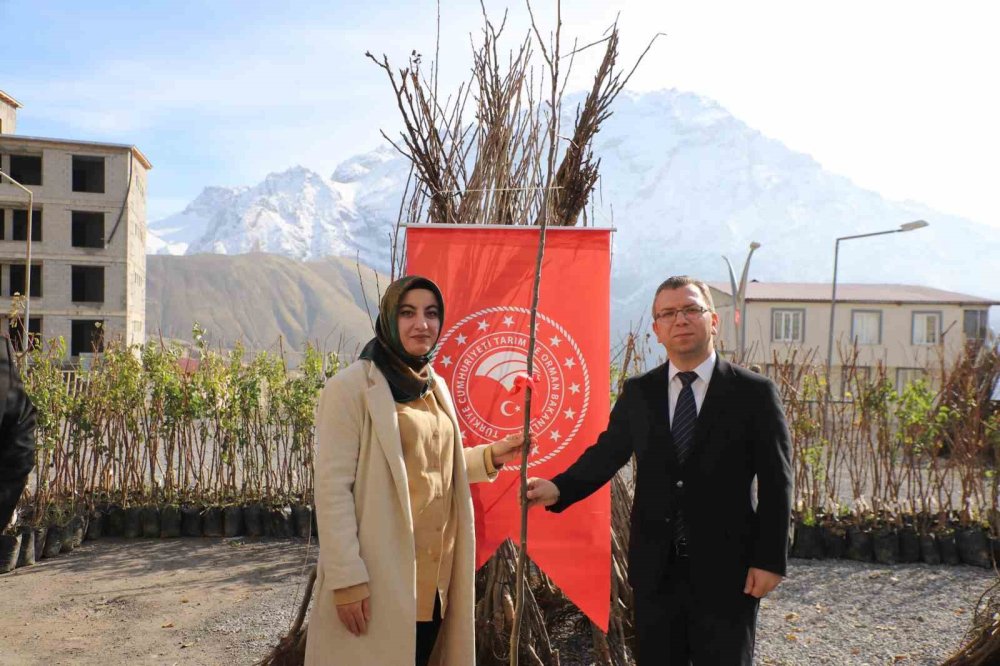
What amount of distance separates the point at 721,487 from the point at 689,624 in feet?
1.30

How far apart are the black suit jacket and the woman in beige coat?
533 millimetres

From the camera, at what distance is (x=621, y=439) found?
2.70 m

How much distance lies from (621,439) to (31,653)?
10.9ft

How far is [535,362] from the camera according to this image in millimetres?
3125

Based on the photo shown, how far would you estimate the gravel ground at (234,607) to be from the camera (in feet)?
14.0

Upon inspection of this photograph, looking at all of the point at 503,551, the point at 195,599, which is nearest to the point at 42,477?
the point at 195,599

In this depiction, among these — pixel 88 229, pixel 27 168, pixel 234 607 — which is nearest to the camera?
pixel 234 607

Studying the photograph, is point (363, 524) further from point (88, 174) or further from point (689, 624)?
point (88, 174)

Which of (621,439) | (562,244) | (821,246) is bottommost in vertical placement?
(621,439)

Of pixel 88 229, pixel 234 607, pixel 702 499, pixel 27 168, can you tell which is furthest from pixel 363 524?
pixel 27 168

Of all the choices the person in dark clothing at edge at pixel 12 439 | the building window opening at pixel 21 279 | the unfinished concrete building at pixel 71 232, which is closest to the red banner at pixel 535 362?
the person in dark clothing at edge at pixel 12 439

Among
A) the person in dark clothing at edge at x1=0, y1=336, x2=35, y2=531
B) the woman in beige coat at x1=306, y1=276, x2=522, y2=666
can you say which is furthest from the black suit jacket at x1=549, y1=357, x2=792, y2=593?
the person in dark clothing at edge at x1=0, y1=336, x2=35, y2=531

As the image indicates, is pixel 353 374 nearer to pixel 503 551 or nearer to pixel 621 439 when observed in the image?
pixel 621 439

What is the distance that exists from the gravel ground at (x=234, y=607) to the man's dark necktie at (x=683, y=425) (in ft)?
7.55
